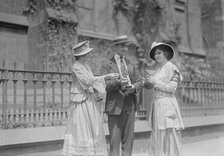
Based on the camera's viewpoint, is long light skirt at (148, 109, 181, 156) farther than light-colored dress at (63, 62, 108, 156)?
Yes

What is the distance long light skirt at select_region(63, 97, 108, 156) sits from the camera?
13.2 feet

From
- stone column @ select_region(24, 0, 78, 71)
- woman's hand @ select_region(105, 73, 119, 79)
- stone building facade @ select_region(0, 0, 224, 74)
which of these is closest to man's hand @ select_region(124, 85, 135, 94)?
woman's hand @ select_region(105, 73, 119, 79)

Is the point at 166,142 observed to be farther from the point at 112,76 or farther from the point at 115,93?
the point at 112,76

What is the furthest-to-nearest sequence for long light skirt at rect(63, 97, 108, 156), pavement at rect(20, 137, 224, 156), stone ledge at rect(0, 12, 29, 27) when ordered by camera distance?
stone ledge at rect(0, 12, 29, 27)
pavement at rect(20, 137, 224, 156)
long light skirt at rect(63, 97, 108, 156)

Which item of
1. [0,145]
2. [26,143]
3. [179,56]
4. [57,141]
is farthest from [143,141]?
[179,56]

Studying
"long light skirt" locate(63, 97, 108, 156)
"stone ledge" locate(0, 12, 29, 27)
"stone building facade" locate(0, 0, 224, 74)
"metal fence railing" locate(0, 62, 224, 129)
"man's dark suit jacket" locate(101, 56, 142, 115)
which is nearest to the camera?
"long light skirt" locate(63, 97, 108, 156)

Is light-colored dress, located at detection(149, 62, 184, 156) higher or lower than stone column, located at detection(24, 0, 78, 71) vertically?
lower

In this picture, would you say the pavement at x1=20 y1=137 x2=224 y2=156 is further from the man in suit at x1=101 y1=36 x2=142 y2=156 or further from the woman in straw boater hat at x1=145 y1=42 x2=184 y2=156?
the woman in straw boater hat at x1=145 y1=42 x2=184 y2=156

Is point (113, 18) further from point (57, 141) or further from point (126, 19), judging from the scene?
point (57, 141)

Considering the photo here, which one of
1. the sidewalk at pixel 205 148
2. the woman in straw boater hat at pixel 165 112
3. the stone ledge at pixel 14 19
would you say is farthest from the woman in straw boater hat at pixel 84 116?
the stone ledge at pixel 14 19

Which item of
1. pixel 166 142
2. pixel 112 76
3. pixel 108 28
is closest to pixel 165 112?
pixel 166 142

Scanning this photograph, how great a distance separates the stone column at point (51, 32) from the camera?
9.71 metres

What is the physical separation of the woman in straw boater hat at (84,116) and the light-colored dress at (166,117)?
79 centimetres

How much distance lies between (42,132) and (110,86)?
2043mm
